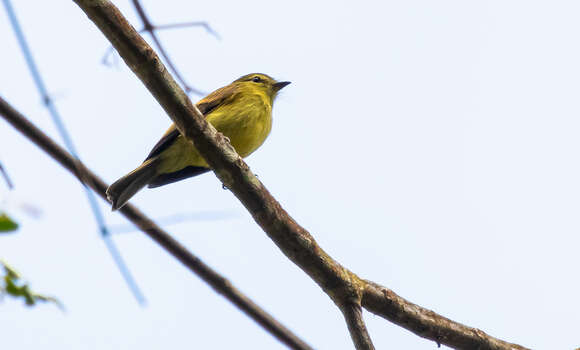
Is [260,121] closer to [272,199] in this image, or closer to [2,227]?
[272,199]

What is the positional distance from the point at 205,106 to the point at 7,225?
4.07m

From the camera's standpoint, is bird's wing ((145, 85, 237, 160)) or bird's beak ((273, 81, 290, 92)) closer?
bird's wing ((145, 85, 237, 160))

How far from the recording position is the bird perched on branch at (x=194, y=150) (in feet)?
18.6

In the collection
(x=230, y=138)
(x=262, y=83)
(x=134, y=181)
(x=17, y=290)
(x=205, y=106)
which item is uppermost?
(x=262, y=83)

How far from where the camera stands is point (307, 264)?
349cm

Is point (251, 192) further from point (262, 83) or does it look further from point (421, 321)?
point (262, 83)

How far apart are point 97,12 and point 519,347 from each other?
2785 millimetres

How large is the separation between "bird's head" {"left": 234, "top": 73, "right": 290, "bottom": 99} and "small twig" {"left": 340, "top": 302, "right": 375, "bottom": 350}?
3.47 m

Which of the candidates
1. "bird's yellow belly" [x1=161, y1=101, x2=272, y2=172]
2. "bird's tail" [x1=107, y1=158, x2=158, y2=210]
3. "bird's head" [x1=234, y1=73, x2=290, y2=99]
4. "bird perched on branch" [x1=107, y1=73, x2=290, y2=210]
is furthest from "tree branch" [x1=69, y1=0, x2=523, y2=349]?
"bird's head" [x1=234, y1=73, x2=290, y2=99]

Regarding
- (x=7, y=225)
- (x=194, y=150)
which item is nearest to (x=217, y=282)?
(x=7, y=225)

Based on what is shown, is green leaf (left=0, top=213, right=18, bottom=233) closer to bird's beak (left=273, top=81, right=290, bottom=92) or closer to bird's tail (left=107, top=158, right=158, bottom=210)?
bird's tail (left=107, top=158, right=158, bottom=210)

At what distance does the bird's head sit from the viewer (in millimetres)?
6713

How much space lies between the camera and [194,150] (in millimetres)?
5582

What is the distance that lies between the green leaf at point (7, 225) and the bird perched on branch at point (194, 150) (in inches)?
A: 127
